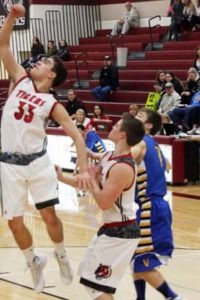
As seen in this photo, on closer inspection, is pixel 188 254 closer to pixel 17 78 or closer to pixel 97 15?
pixel 17 78

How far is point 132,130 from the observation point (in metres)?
5.87

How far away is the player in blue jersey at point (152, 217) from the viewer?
6.77 meters

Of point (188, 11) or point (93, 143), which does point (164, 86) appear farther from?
point (188, 11)

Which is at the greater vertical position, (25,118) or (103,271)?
(25,118)

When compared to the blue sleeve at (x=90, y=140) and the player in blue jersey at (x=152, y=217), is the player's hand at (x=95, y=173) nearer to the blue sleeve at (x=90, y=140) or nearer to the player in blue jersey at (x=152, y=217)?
the player in blue jersey at (x=152, y=217)

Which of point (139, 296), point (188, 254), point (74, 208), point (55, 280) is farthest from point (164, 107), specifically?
point (139, 296)

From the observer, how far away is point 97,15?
2548 cm

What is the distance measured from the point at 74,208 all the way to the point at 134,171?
7.38m

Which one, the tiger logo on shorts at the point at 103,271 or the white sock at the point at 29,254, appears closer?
the tiger logo on shorts at the point at 103,271

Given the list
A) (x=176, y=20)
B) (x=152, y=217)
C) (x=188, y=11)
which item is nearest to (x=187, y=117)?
(x=176, y=20)

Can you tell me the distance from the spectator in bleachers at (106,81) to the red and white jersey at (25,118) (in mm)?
13364

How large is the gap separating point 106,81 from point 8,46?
1359 centimetres

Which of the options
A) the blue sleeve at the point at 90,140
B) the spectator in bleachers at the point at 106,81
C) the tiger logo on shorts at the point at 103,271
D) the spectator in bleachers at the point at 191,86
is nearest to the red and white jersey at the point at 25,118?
the tiger logo on shorts at the point at 103,271

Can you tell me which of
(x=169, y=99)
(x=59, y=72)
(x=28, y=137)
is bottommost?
(x=169, y=99)
